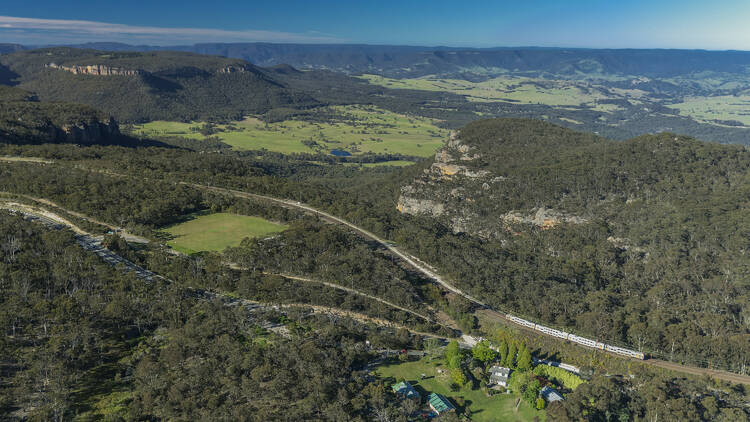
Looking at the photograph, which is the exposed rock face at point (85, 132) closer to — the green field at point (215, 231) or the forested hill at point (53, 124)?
→ the forested hill at point (53, 124)

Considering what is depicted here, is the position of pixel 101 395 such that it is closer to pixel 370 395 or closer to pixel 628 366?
pixel 370 395

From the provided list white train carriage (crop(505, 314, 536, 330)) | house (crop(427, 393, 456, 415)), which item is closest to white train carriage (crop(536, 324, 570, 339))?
white train carriage (crop(505, 314, 536, 330))

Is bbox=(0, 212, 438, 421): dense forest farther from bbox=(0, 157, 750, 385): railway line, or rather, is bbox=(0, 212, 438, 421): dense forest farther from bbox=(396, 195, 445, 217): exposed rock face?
bbox=(396, 195, 445, 217): exposed rock face

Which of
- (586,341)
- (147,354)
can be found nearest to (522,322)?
(586,341)

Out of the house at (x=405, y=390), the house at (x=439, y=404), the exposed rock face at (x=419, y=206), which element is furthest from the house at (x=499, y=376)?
the exposed rock face at (x=419, y=206)

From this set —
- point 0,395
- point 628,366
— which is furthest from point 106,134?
point 628,366

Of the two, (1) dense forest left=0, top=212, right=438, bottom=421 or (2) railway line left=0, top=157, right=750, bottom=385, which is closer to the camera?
(1) dense forest left=0, top=212, right=438, bottom=421

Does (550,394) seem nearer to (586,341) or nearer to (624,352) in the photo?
(586,341)
